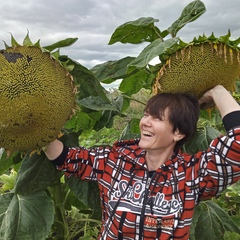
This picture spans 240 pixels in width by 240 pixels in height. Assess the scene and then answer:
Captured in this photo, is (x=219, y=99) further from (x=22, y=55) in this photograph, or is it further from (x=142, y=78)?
(x=22, y=55)

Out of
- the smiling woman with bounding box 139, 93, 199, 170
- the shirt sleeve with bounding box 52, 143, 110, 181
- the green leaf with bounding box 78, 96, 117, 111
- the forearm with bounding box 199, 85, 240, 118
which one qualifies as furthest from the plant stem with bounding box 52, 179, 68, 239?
the forearm with bounding box 199, 85, 240, 118

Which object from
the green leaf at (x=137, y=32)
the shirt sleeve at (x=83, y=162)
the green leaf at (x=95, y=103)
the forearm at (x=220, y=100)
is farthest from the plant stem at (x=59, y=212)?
the forearm at (x=220, y=100)

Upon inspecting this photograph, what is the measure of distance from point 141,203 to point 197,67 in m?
0.53

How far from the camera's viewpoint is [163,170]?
5.35ft

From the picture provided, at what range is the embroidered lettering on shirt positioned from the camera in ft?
5.11

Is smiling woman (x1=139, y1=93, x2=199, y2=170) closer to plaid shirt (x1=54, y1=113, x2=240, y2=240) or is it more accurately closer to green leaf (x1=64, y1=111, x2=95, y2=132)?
plaid shirt (x1=54, y1=113, x2=240, y2=240)

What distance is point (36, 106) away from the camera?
1.27m

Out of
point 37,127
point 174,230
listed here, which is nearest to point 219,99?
point 174,230

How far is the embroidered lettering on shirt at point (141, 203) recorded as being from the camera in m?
1.56

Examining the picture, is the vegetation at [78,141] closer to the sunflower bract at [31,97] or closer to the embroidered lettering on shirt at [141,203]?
the sunflower bract at [31,97]

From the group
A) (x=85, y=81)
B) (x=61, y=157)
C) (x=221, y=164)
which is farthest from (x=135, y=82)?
(x=221, y=164)

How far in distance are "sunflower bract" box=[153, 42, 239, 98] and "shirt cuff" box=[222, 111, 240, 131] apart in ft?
0.63

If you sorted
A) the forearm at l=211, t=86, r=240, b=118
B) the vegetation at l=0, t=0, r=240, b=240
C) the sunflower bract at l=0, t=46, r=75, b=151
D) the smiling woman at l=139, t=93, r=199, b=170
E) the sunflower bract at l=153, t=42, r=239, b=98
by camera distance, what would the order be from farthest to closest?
the vegetation at l=0, t=0, r=240, b=240, the smiling woman at l=139, t=93, r=199, b=170, the forearm at l=211, t=86, r=240, b=118, the sunflower bract at l=153, t=42, r=239, b=98, the sunflower bract at l=0, t=46, r=75, b=151

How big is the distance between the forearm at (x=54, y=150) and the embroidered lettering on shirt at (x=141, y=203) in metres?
0.30
